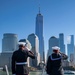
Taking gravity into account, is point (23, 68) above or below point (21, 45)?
below

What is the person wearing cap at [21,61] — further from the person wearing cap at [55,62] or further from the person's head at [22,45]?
the person wearing cap at [55,62]

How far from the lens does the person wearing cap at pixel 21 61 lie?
386 inches

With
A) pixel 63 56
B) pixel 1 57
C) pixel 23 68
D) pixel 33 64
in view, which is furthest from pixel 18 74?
pixel 1 57

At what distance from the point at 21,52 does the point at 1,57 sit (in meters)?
188

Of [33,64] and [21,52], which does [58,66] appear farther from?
[33,64]

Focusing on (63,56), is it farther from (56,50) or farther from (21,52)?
(21,52)

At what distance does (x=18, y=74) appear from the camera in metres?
9.82

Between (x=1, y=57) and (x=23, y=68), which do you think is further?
(x=1, y=57)

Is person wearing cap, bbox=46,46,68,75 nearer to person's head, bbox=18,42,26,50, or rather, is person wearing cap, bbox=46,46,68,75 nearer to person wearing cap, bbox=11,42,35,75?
person wearing cap, bbox=11,42,35,75

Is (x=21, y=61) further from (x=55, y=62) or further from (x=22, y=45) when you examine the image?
(x=55, y=62)

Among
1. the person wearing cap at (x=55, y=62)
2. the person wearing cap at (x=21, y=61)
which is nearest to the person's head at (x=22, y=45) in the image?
the person wearing cap at (x=21, y=61)

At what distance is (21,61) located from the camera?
991cm

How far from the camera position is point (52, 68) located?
996 centimetres

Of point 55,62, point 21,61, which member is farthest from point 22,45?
point 55,62
